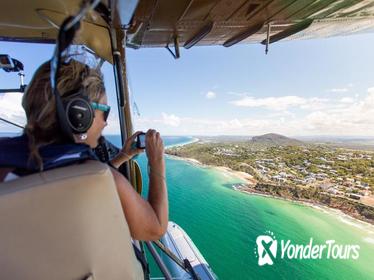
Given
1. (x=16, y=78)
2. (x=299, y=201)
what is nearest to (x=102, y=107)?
(x=16, y=78)

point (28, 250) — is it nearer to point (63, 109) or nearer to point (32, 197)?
point (32, 197)

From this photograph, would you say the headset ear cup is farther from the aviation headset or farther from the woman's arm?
the woman's arm

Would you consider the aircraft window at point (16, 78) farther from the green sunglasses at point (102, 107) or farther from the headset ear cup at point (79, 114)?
the headset ear cup at point (79, 114)

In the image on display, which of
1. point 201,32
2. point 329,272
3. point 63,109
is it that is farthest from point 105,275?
point 329,272

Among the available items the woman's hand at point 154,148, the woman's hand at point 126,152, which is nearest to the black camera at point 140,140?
the woman's hand at point 126,152

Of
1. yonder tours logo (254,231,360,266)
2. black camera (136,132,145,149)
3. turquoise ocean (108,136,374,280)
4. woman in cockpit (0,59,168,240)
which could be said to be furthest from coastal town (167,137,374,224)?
woman in cockpit (0,59,168,240)

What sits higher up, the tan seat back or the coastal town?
the tan seat back
